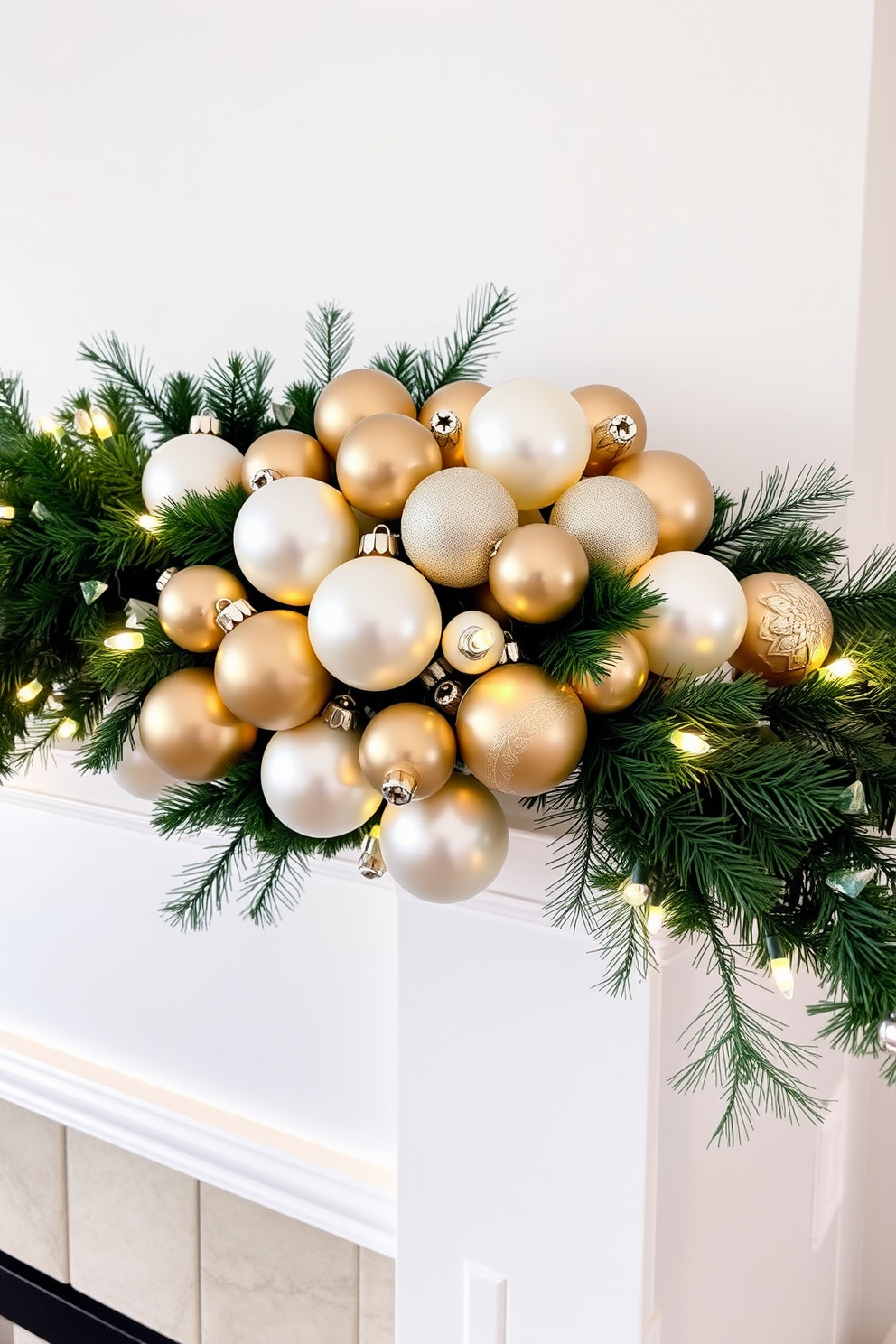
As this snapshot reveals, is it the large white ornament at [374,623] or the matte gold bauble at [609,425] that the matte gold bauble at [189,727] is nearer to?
the large white ornament at [374,623]

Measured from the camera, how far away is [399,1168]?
765 mm

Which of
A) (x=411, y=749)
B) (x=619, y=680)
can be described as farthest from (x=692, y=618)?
(x=411, y=749)

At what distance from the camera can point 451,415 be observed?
0.58m

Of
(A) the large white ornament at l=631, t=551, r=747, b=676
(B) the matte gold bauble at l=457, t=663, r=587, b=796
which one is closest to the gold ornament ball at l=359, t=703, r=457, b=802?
(B) the matte gold bauble at l=457, t=663, r=587, b=796

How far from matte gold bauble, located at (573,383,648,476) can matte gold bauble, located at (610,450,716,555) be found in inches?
0.6

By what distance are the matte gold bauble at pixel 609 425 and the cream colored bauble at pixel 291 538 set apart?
17cm

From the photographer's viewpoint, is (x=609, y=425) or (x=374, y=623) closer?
(x=374, y=623)

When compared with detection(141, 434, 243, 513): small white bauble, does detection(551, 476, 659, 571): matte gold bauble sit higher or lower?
lower

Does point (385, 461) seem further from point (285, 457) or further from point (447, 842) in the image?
point (447, 842)

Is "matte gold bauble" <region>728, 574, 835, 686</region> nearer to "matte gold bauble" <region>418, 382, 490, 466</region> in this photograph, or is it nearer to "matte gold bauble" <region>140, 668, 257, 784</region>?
"matte gold bauble" <region>418, 382, 490, 466</region>

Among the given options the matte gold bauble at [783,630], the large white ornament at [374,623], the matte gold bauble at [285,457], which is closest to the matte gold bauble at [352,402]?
the matte gold bauble at [285,457]

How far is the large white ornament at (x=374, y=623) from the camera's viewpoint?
477 mm

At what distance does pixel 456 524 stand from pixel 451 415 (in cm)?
11

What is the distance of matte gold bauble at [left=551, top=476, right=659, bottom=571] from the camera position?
0.52 metres
